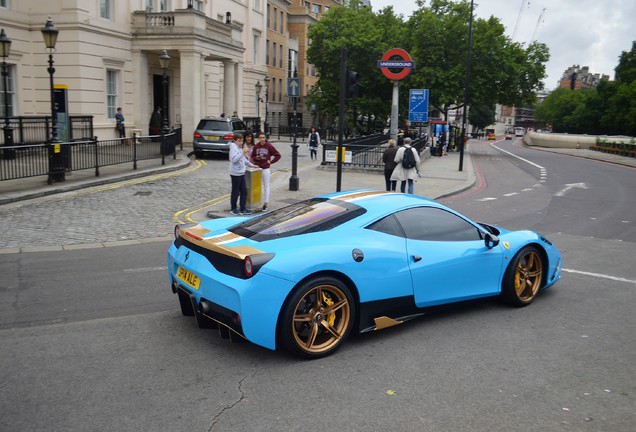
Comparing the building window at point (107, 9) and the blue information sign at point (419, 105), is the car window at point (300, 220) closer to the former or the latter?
the blue information sign at point (419, 105)

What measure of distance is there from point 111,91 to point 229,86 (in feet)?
29.0

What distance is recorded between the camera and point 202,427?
147 inches

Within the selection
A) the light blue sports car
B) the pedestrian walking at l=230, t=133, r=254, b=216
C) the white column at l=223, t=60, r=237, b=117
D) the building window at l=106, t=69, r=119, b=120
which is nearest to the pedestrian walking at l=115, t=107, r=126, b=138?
the building window at l=106, t=69, r=119, b=120

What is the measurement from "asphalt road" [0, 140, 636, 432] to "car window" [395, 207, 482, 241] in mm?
788

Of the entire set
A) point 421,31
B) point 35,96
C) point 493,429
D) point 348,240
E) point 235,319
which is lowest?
point 493,429

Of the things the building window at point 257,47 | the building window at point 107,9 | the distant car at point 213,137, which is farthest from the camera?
the building window at point 257,47

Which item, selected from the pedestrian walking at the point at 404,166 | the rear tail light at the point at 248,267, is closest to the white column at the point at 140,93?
the pedestrian walking at the point at 404,166

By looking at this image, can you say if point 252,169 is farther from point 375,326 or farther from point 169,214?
point 375,326

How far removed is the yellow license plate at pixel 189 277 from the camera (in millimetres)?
4984

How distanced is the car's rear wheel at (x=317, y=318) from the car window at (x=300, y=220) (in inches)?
24.1

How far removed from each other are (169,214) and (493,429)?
9712 mm

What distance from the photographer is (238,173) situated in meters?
12.3

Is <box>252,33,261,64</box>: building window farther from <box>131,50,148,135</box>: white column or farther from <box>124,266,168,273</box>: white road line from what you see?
A: <box>124,266,168,273</box>: white road line

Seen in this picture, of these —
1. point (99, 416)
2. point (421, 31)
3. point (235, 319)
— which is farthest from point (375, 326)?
point (421, 31)
